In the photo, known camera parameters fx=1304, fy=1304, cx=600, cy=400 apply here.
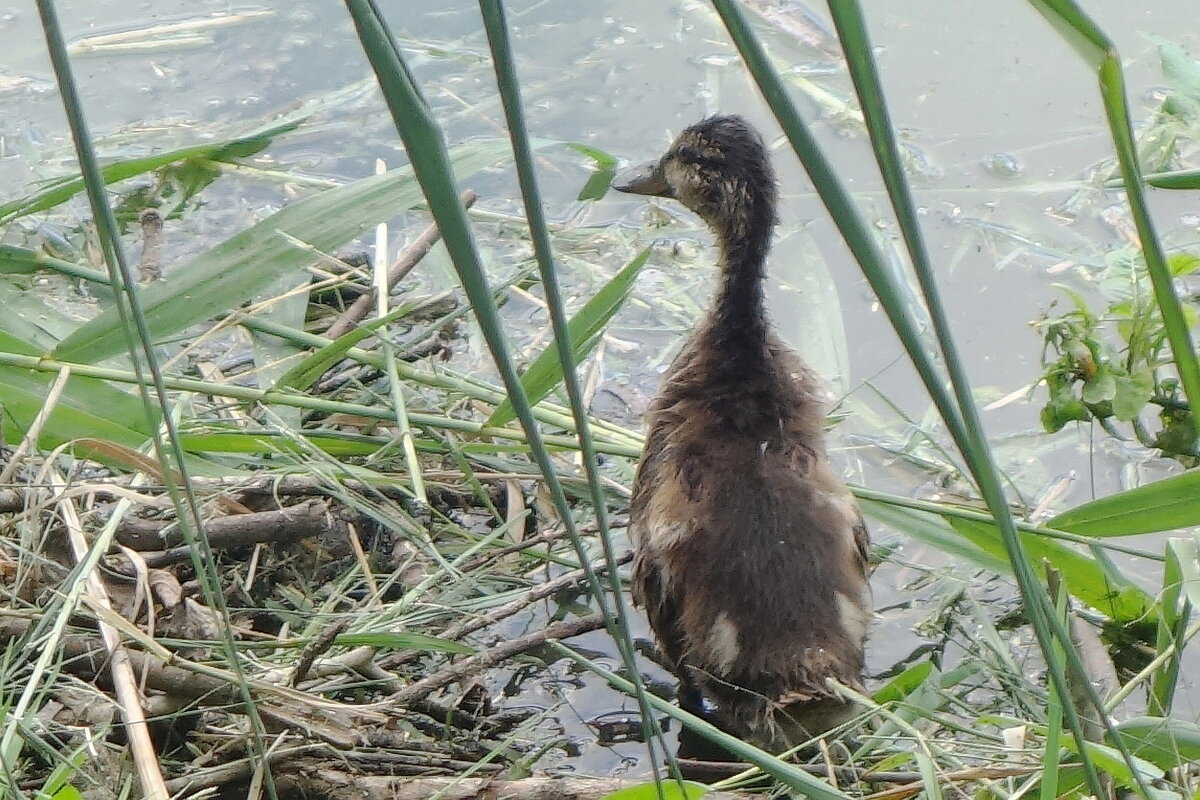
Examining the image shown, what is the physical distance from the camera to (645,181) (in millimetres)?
3604

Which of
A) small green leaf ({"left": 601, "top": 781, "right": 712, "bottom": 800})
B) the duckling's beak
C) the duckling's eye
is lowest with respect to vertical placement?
small green leaf ({"left": 601, "top": 781, "right": 712, "bottom": 800})

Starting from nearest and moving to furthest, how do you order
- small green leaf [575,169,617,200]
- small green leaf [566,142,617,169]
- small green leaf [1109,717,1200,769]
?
small green leaf [1109,717,1200,769] < small green leaf [566,142,617,169] < small green leaf [575,169,617,200]

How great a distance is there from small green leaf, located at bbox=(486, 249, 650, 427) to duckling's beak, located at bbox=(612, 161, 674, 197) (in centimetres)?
72

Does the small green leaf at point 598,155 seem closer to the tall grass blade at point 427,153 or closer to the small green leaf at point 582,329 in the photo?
the small green leaf at point 582,329

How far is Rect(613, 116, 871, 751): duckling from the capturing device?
242cm

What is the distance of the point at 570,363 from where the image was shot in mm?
734

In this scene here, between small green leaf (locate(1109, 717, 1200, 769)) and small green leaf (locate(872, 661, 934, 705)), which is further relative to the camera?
small green leaf (locate(872, 661, 934, 705))

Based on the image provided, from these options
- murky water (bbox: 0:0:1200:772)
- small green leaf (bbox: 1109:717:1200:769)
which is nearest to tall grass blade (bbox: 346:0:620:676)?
small green leaf (bbox: 1109:717:1200:769)

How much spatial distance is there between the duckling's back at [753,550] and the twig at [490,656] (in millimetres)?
182

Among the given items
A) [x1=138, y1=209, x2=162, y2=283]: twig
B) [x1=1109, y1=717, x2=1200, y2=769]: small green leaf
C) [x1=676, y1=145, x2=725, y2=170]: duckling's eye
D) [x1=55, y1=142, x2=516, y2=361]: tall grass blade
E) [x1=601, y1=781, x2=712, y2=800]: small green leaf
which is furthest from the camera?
[x1=138, y1=209, x2=162, y2=283]: twig

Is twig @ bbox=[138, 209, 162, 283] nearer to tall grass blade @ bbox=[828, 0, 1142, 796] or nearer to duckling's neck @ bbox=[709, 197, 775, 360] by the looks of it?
duckling's neck @ bbox=[709, 197, 775, 360]

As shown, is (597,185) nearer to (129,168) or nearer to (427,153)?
(129,168)

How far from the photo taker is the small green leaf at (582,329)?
273cm

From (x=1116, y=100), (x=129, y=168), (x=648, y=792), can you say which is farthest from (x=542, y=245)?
(x=129, y=168)
